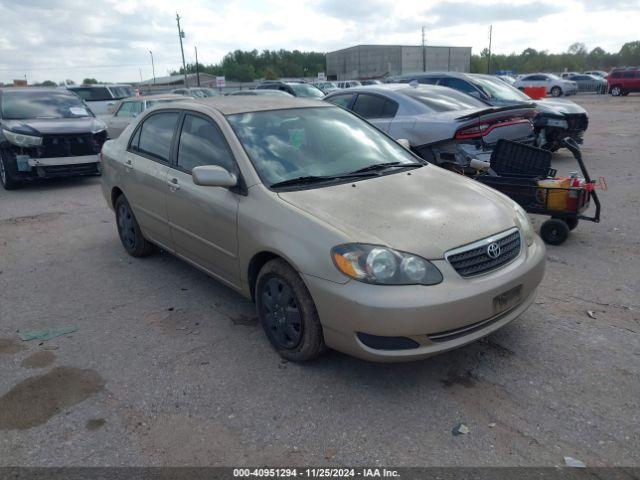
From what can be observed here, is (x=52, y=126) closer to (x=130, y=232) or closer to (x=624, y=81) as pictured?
(x=130, y=232)

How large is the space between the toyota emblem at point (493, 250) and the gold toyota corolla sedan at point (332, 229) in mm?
10

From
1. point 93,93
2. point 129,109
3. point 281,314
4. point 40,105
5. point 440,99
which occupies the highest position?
point 93,93

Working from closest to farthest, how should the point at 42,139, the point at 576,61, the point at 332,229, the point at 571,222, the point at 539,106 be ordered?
the point at 332,229 < the point at 571,222 < the point at 42,139 < the point at 539,106 < the point at 576,61

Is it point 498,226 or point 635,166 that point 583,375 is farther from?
point 635,166

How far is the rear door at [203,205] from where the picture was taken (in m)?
3.79

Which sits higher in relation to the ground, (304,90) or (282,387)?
(304,90)

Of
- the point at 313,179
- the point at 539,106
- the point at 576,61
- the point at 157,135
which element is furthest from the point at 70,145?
the point at 576,61

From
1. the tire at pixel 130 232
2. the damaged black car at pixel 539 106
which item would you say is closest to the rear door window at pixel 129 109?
the damaged black car at pixel 539 106

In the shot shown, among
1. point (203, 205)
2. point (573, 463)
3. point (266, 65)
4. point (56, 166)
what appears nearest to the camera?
point (573, 463)

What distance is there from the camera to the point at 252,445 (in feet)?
8.98

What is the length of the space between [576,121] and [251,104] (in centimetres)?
802

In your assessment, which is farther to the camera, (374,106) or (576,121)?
(576,121)

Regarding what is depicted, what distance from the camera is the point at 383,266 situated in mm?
2932

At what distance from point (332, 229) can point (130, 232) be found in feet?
10.7
